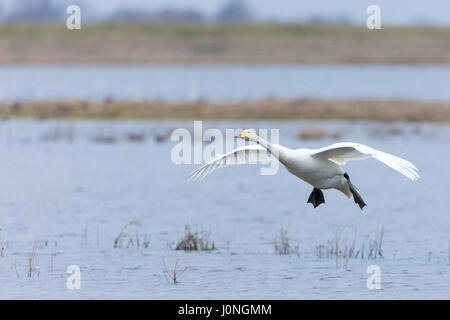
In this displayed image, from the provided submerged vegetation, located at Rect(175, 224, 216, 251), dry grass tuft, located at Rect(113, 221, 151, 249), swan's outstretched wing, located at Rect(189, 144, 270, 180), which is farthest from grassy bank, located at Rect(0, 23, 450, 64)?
swan's outstretched wing, located at Rect(189, 144, 270, 180)

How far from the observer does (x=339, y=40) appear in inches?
3477

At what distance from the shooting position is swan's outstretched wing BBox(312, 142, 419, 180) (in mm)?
12875

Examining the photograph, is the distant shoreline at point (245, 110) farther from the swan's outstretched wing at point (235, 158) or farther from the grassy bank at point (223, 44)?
the grassy bank at point (223, 44)

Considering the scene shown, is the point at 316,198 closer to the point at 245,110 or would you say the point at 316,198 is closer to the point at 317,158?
the point at 317,158

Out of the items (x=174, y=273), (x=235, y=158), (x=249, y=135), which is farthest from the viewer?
(x=174, y=273)

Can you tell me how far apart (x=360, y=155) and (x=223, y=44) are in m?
76.0

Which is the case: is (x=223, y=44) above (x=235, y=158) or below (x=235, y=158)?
above

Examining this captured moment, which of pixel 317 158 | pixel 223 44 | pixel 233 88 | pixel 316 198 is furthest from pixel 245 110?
pixel 223 44

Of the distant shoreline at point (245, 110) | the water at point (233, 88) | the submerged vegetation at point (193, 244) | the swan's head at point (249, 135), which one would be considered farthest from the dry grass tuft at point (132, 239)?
the water at point (233, 88)

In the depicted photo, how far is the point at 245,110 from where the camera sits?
41.3 metres

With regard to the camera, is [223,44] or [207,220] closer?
[207,220]

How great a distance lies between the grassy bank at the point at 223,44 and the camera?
Answer: 279 feet

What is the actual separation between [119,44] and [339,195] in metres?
65.3
